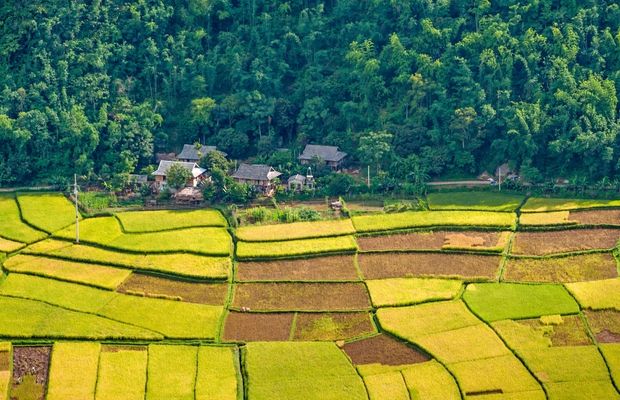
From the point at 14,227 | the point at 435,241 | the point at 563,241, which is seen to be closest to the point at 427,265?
the point at 435,241

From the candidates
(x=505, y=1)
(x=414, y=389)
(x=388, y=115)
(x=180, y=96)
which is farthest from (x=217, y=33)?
(x=414, y=389)

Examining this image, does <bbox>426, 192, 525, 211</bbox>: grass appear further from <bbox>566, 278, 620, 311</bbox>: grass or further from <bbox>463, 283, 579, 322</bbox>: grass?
<bbox>566, 278, 620, 311</bbox>: grass

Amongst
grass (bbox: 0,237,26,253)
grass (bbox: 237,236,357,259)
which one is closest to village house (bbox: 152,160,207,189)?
grass (bbox: 237,236,357,259)

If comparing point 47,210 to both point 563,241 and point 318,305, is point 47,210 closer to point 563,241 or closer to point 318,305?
point 318,305

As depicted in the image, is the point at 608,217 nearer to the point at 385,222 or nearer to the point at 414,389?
the point at 385,222

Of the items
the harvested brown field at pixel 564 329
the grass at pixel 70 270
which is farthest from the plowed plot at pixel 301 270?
the harvested brown field at pixel 564 329
